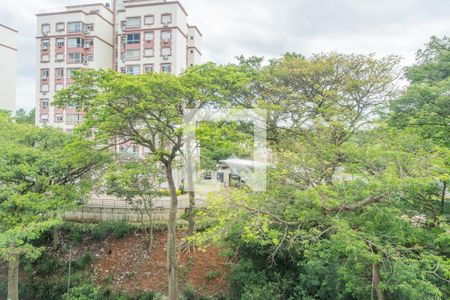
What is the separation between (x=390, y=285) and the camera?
4.96 metres

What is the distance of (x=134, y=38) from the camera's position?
22.2m

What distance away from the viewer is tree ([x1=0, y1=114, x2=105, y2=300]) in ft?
26.2

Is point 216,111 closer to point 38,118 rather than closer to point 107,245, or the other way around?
point 107,245

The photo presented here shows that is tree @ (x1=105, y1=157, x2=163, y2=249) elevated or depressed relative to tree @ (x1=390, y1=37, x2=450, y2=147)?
depressed

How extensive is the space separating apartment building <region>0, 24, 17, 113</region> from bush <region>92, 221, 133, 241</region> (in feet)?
55.2

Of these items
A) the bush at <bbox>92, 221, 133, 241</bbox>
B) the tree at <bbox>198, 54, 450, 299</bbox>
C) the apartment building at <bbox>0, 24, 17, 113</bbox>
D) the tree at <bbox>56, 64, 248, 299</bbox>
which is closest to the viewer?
the tree at <bbox>198, 54, 450, 299</bbox>

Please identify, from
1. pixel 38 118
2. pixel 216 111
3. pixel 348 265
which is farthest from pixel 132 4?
pixel 348 265

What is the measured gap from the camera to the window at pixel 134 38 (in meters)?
22.2

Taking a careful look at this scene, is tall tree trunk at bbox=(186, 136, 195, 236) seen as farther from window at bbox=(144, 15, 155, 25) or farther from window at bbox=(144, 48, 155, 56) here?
window at bbox=(144, 15, 155, 25)

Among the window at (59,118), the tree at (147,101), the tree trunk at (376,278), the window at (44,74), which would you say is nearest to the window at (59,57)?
the window at (44,74)

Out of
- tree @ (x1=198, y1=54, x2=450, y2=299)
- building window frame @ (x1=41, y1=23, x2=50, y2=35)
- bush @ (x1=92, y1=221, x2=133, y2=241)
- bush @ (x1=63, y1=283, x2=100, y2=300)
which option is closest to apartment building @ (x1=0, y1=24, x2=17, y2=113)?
building window frame @ (x1=41, y1=23, x2=50, y2=35)

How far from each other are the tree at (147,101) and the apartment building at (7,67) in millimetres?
19191

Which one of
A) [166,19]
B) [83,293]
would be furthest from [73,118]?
[83,293]

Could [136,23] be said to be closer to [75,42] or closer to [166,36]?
[166,36]
